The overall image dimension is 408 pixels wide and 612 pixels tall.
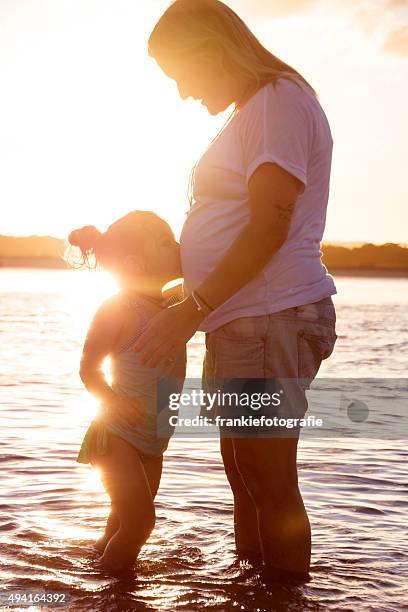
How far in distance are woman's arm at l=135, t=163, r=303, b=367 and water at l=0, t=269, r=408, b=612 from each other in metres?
1.38

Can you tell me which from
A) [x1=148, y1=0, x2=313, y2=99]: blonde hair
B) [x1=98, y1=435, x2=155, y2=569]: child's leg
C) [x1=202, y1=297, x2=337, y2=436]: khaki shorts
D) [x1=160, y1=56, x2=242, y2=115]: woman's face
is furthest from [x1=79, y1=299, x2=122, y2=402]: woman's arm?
[x1=148, y1=0, x2=313, y2=99]: blonde hair

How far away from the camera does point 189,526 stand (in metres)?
5.36

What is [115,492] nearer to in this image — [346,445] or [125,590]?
[125,590]

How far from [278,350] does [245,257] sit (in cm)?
43

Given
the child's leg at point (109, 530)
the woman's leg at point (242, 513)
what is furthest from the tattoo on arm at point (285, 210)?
the child's leg at point (109, 530)

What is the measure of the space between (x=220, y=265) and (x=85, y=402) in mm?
7598

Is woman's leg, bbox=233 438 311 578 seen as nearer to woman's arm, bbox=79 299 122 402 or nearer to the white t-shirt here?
the white t-shirt

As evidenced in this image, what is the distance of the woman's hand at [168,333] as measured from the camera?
10.3 feet

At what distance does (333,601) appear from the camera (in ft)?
13.2

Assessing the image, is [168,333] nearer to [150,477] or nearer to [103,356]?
[103,356]

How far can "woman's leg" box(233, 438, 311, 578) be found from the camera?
348 centimetres

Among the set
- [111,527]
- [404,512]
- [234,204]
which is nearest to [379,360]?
[404,512]

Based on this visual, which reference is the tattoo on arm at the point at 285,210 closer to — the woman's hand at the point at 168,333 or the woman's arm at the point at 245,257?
the woman's arm at the point at 245,257

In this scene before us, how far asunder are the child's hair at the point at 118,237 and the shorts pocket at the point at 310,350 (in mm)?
1106
